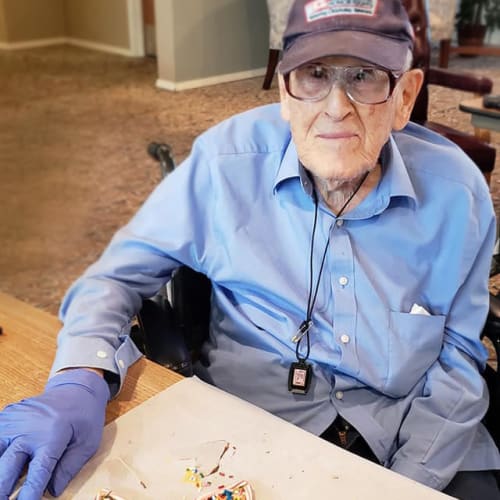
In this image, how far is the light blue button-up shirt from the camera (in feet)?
3.89

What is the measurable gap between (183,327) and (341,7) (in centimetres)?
64

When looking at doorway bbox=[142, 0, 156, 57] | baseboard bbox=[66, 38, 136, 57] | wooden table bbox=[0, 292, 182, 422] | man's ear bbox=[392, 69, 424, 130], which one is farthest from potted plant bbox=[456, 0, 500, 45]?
baseboard bbox=[66, 38, 136, 57]

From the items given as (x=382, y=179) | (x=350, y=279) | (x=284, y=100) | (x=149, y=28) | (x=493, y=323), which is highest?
(x=284, y=100)

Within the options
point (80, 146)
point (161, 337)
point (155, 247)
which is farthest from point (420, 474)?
point (80, 146)

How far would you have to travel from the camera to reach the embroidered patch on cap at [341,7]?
1.07 m

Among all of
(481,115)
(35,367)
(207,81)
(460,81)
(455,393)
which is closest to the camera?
(35,367)

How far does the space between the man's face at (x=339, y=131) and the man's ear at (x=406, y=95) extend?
18mm

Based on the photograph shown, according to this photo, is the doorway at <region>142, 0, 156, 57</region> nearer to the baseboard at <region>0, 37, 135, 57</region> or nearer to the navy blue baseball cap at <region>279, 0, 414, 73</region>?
the baseboard at <region>0, 37, 135, 57</region>

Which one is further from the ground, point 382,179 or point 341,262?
point 382,179

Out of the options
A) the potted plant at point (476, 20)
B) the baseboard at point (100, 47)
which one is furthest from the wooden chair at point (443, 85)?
the baseboard at point (100, 47)

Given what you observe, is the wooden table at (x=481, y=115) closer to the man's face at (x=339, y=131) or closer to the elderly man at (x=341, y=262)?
the elderly man at (x=341, y=262)

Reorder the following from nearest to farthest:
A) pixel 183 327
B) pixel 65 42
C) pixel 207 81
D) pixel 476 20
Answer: pixel 183 327 < pixel 476 20 < pixel 207 81 < pixel 65 42

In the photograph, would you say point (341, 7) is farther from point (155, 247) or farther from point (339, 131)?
point (155, 247)

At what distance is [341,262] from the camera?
3.91 feet
